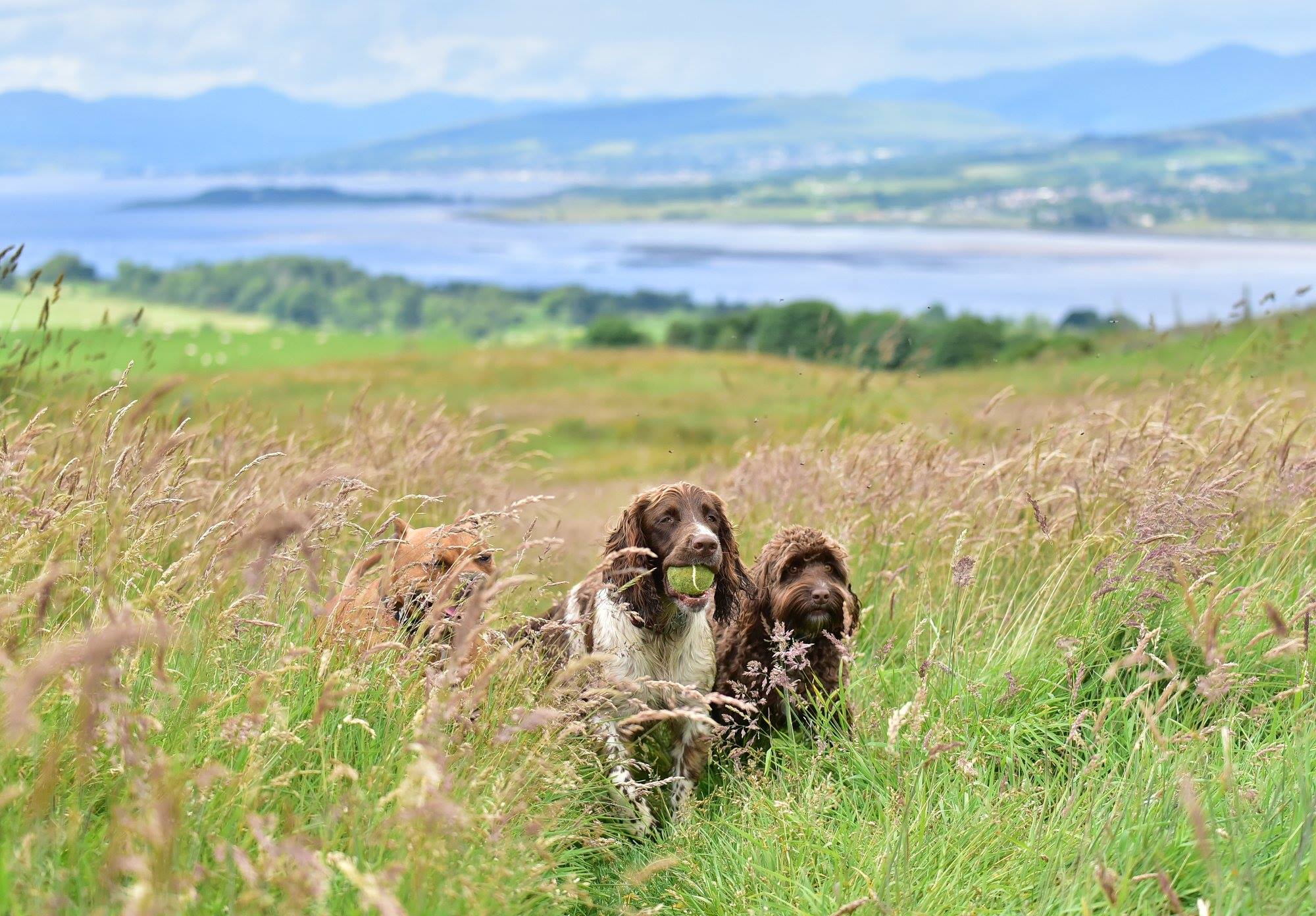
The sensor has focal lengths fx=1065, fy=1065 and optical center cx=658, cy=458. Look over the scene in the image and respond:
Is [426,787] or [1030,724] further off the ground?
[426,787]

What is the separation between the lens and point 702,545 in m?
5.05

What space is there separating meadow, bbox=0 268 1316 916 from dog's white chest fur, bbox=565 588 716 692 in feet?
1.52

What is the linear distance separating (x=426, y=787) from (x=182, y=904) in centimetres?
63

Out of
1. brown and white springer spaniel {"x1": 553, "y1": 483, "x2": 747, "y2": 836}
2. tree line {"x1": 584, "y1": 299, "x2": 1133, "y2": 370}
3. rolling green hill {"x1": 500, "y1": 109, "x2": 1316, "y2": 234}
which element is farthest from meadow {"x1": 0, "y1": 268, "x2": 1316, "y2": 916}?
rolling green hill {"x1": 500, "y1": 109, "x2": 1316, "y2": 234}

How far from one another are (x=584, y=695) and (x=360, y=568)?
76.9 inches

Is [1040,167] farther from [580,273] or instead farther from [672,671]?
[672,671]

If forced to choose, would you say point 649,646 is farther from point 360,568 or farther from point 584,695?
point 584,695

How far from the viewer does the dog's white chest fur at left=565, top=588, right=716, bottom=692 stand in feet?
17.4

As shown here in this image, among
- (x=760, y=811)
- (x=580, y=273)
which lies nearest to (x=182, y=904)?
(x=760, y=811)

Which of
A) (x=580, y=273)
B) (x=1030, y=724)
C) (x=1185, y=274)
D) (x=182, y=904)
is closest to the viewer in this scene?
(x=182, y=904)

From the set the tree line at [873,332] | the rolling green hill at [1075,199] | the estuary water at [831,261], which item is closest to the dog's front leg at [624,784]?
the tree line at [873,332]

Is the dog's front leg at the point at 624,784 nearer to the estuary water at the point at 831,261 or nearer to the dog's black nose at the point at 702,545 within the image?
the dog's black nose at the point at 702,545

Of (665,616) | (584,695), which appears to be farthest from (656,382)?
(584,695)

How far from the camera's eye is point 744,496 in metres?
7.94
